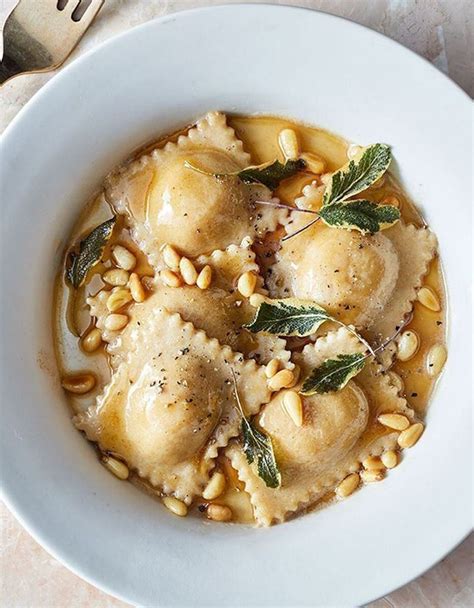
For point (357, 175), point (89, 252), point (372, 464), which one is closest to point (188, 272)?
point (89, 252)

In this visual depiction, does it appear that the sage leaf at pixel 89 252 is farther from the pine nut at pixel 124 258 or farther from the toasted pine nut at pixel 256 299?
the toasted pine nut at pixel 256 299

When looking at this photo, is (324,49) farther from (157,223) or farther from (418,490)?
(418,490)

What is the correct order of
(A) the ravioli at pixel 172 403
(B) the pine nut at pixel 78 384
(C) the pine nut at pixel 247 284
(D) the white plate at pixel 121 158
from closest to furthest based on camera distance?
(D) the white plate at pixel 121 158 < (A) the ravioli at pixel 172 403 < (C) the pine nut at pixel 247 284 < (B) the pine nut at pixel 78 384

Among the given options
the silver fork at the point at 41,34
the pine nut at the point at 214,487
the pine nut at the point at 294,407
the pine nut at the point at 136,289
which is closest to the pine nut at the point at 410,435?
the pine nut at the point at 294,407

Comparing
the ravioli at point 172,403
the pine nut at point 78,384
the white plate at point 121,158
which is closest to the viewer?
the white plate at point 121,158

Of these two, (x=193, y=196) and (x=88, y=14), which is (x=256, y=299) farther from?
(x=88, y=14)
